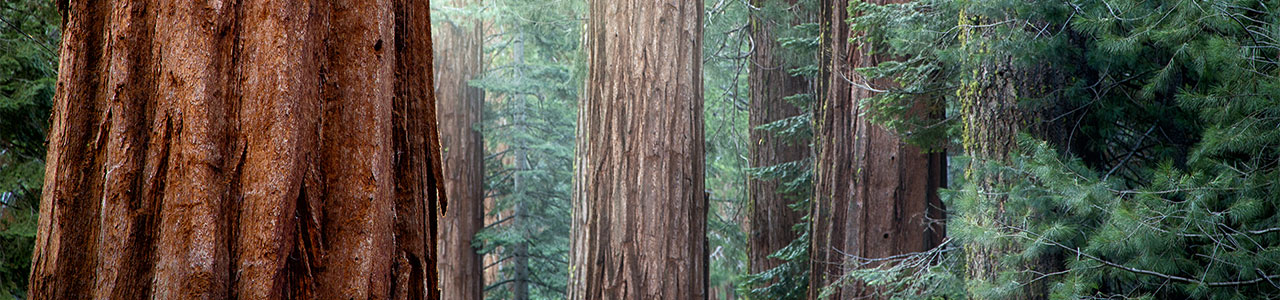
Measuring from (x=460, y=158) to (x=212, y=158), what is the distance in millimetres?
12939

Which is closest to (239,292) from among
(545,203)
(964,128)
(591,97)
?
(964,128)

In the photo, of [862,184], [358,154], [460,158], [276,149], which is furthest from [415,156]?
[460,158]

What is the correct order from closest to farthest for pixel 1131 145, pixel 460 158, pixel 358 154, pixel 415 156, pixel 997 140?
pixel 358 154 → pixel 415 156 → pixel 997 140 → pixel 1131 145 → pixel 460 158

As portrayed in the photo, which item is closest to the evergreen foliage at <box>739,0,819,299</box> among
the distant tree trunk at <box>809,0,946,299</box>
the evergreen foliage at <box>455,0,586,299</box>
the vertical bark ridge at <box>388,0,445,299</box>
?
the distant tree trunk at <box>809,0,946,299</box>

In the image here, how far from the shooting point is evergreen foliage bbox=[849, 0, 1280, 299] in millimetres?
4082

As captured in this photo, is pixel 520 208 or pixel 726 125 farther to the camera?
pixel 726 125

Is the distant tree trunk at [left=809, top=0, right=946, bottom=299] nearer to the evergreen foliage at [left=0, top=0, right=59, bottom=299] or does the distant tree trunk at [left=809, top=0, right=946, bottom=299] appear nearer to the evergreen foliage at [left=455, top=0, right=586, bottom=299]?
the evergreen foliage at [left=0, top=0, right=59, bottom=299]

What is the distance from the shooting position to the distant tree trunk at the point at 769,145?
1057 cm

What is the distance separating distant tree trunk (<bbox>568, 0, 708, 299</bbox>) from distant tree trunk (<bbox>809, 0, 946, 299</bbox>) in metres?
0.99

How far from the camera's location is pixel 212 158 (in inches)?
66.4

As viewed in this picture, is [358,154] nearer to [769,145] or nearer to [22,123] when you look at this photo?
[22,123]

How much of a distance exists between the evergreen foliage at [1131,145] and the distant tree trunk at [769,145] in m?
4.75

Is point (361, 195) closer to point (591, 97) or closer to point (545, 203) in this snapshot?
point (591, 97)

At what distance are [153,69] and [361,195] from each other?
44 centimetres
